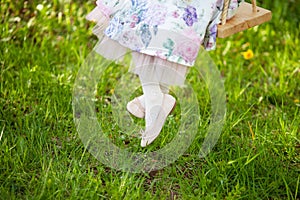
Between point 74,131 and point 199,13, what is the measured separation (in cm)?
95

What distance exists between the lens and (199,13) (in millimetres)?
2312

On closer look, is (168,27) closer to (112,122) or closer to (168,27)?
(168,27)

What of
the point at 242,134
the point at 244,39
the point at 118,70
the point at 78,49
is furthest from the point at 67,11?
the point at 242,134

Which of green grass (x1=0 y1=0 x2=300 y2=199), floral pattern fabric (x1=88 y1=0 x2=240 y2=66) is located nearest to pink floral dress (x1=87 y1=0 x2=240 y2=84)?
floral pattern fabric (x1=88 y1=0 x2=240 y2=66)

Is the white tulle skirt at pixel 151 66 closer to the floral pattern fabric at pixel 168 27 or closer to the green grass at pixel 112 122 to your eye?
the floral pattern fabric at pixel 168 27

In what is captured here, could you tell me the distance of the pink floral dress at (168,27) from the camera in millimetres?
2277

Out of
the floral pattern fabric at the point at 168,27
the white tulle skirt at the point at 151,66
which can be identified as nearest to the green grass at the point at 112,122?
the white tulle skirt at the point at 151,66

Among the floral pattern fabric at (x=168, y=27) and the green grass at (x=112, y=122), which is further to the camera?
the green grass at (x=112, y=122)

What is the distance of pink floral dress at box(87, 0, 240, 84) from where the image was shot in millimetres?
2277

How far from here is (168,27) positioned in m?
2.26

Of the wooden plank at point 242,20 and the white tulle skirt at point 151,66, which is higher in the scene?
the wooden plank at point 242,20

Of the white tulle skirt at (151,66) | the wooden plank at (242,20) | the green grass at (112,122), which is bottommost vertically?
the green grass at (112,122)

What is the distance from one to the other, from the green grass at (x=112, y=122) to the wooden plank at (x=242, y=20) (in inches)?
24.2

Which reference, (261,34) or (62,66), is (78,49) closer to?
(62,66)
